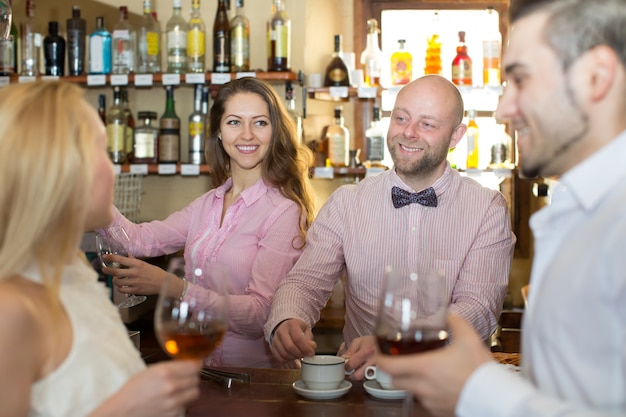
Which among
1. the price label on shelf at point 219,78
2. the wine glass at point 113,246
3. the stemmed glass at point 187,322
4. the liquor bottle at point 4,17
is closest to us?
the stemmed glass at point 187,322

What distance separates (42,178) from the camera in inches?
49.4

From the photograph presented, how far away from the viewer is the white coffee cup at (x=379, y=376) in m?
1.80

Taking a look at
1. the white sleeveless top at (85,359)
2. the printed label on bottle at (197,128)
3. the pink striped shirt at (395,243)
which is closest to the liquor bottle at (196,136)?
the printed label on bottle at (197,128)

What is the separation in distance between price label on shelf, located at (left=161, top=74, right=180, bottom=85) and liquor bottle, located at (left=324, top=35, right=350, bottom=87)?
81cm

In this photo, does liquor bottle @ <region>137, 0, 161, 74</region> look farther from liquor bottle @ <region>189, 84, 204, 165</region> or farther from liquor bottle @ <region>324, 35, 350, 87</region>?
liquor bottle @ <region>324, 35, 350, 87</region>

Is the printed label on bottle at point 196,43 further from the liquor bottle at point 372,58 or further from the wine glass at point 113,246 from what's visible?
the wine glass at point 113,246

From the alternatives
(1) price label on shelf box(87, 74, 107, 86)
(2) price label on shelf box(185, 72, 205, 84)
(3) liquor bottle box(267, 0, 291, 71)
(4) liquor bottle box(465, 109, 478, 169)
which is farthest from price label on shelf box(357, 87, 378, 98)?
(1) price label on shelf box(87, 74, 107, 86)

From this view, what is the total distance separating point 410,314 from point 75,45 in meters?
3.60

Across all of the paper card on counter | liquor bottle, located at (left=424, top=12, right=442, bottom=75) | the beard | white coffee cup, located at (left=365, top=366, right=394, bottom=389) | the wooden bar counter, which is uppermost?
liquor bottle, located at (left=424, top=12, right=442, bottom=75)

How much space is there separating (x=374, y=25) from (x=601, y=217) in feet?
11.5

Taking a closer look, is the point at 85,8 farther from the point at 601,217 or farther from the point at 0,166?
the point at 601,217

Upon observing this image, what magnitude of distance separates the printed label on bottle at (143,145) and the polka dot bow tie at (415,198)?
2.01 meters

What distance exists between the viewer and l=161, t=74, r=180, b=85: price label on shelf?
13.8 ft

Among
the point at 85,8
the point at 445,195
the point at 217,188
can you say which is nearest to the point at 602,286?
the point at 445,195
